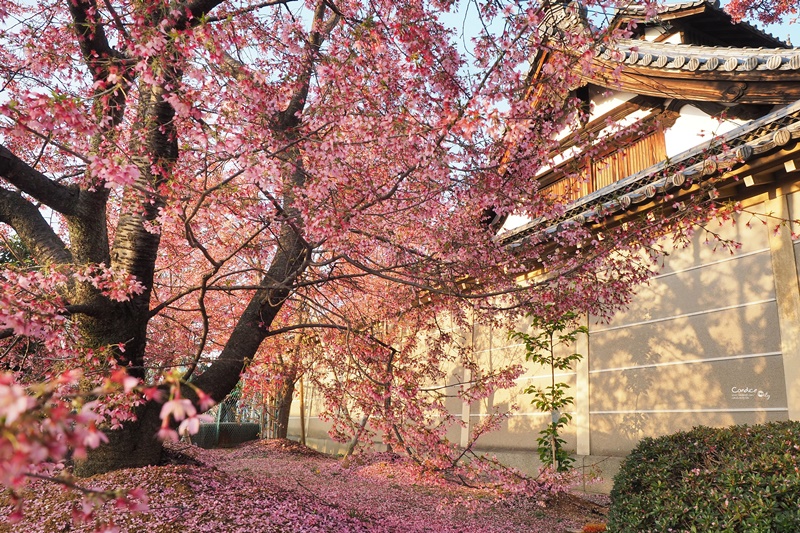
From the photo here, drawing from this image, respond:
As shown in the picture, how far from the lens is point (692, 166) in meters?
6.88

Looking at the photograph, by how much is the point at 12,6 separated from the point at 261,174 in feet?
13.5

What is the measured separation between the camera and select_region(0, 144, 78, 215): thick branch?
460 centimetres

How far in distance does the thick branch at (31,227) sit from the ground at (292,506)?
233 cm

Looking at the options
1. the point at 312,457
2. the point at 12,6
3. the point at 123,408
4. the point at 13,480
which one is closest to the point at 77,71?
the point at 12,6

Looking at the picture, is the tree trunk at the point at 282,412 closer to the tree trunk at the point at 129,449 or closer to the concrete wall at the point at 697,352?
the concrete wall at the point at 697,352

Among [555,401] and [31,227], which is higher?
[31,227]

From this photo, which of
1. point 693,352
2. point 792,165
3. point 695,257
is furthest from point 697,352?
point 792,165

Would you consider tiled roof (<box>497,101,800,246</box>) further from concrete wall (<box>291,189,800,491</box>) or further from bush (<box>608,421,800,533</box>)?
bush (<box>608,421,800,533</box>)

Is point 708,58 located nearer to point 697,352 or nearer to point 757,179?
point 757,179

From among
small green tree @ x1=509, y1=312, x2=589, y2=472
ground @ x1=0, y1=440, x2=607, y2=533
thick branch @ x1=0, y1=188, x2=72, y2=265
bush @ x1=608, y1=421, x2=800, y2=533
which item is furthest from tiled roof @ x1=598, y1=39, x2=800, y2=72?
thick branch @ x1=0, y1=188, x2=72, y2=265

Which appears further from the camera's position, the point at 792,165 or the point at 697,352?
the point at 697,352

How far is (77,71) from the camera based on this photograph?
521 cm

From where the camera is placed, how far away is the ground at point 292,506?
486 centimetres

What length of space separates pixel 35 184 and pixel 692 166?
740 centimetres
